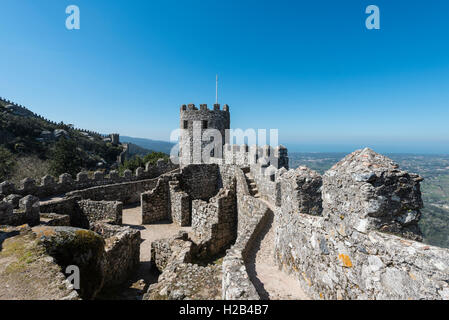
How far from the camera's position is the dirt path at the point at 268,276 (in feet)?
11.9

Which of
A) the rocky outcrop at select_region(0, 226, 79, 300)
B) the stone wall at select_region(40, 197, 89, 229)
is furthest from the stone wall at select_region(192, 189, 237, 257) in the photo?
the stone wall at select_region(40, 197, 89, 229)

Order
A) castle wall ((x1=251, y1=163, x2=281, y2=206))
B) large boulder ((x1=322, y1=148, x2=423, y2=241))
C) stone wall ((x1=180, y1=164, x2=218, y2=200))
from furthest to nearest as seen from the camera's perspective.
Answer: stone wall ((x1=180, y1=164, x2=218, y2=200)) < castle wall ((x1=251, y1=163, x2=281, y2=206)) < large boulder ((x1=322, y1=148, x2=423, y2=241))

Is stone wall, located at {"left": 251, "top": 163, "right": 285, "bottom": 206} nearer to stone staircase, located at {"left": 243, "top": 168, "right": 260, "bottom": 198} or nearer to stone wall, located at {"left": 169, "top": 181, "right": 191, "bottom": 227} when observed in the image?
stone staircase, located at {"left": 243, "top": 168, "right": 260, "bottom": 198}

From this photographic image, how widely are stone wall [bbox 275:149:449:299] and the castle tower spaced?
16705 mm

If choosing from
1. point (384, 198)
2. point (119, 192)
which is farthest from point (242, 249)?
point (119, 192)

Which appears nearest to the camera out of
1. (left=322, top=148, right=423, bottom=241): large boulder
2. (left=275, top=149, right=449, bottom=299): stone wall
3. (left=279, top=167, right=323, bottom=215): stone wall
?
(left=275, top=149, right=449, bottom=299): stone wall

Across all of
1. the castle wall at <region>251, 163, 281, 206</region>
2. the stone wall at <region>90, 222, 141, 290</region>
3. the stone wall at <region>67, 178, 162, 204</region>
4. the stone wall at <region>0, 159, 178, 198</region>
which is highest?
the castle wall at <region>251, 163, 281, 206</region>

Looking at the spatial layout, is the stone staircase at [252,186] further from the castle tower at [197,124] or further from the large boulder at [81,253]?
the castle tower at [197,124]

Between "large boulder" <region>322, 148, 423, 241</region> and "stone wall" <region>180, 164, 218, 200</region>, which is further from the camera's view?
"stone wall" <region>180, 164, 218, 200</region>

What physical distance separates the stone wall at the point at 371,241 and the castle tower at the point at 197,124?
1670 cm

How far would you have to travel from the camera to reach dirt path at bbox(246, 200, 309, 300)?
364cm

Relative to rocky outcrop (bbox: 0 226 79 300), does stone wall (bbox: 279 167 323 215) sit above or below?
above

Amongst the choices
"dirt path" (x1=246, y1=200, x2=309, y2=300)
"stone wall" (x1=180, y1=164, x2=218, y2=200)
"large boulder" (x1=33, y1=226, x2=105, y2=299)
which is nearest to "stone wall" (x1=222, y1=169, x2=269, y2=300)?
"dirt path" (x1=246, y1=200, x2=309, y2=300)
